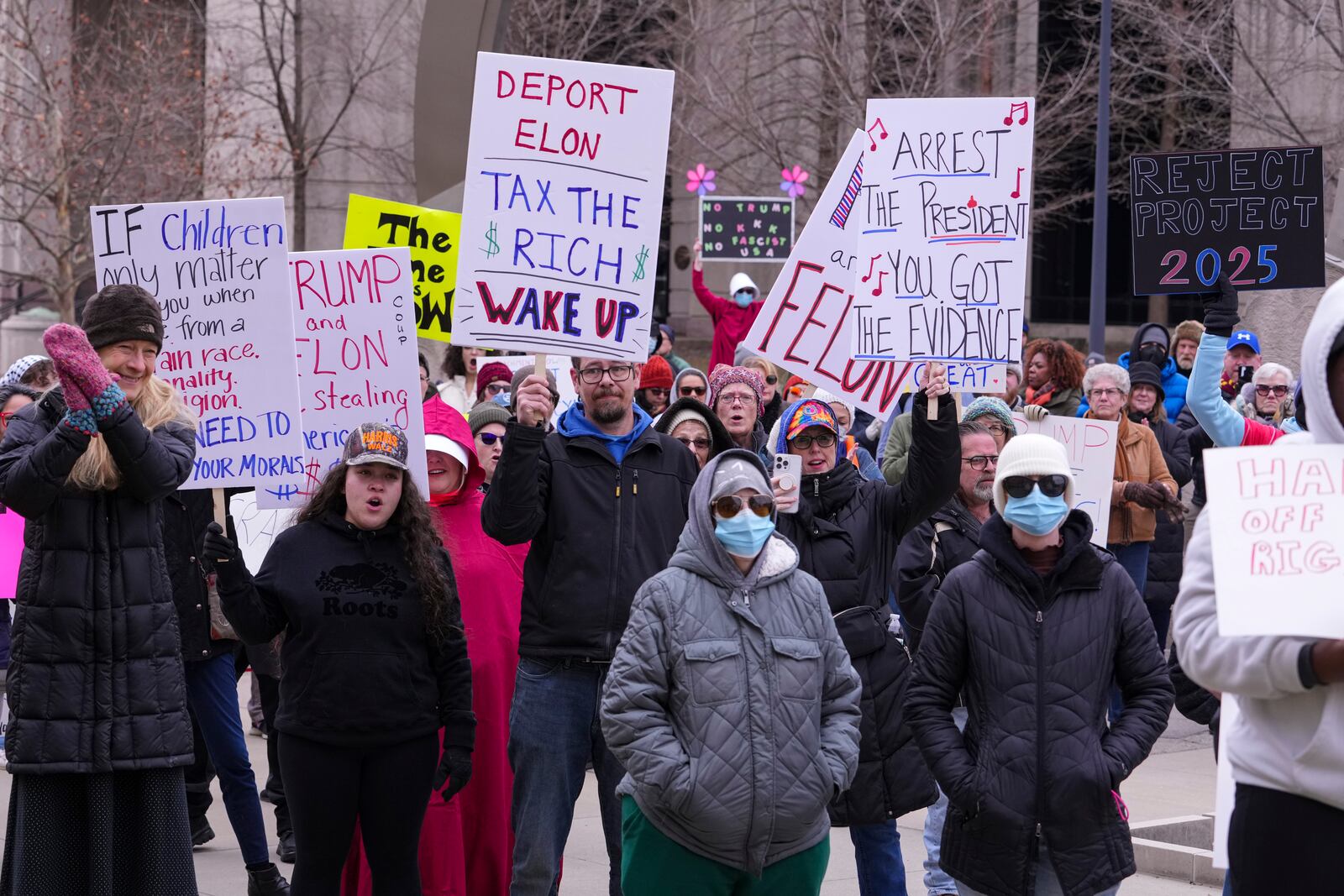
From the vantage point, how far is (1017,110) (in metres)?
7.15

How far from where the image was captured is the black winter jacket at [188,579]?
22.1 feet

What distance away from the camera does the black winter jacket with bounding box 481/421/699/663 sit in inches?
227

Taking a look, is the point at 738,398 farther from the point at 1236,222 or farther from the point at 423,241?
the point at 423,241

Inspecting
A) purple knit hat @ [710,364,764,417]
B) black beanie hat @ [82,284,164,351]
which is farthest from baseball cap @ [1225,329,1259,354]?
black beanie hat @ [82,284,164,351]

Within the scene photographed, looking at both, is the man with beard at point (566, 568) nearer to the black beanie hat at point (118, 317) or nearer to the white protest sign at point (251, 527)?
the black beanie hat at point (118, 317)

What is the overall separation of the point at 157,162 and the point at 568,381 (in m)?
13.4

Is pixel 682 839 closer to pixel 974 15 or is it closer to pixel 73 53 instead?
pixel 974 15

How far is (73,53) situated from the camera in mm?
24625

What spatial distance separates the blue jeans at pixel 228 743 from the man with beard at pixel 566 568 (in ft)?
4.23

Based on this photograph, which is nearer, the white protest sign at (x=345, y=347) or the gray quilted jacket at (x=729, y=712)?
the gray quilted jacket at (x=729, y=712)

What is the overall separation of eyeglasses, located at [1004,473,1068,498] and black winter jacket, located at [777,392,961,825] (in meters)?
0.94

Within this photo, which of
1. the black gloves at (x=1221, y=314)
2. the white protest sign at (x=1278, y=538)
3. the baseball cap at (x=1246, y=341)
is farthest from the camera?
the baseball cap at (x=1246, y=341)

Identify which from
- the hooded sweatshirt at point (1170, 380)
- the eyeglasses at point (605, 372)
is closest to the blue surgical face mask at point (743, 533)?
the eyeglasses at point (605, 372)

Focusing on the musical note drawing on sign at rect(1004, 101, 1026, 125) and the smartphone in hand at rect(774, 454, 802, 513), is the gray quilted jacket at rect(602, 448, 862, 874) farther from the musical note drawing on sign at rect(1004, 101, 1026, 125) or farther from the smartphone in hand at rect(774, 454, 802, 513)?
the musical note drawing on sign at rect(1004, 101, 1026, 125)
